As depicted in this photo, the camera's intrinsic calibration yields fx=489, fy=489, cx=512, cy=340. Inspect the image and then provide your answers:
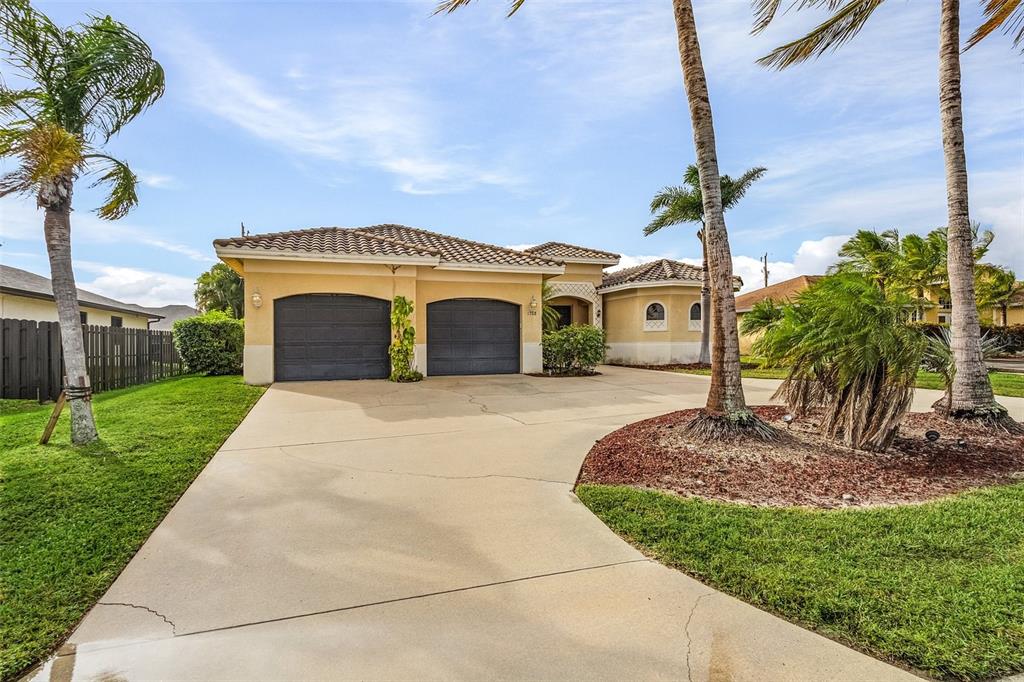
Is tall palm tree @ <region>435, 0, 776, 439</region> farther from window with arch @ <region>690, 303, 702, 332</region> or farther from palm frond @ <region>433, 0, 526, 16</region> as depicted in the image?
window with arch @ <region>690, 303, 702, 332</region>

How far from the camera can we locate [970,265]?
7.24 metres

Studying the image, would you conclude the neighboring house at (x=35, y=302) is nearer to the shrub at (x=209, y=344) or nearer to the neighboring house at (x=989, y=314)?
the shrub at (x=209, y=344)

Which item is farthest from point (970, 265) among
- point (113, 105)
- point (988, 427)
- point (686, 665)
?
point (113, 105)

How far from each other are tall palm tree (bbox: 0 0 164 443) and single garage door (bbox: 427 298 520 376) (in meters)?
8.94

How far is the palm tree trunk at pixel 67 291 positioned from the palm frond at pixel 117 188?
0.54 metres

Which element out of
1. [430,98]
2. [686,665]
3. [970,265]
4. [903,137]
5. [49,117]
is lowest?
[686,665]

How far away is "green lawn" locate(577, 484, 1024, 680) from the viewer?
2330 mm

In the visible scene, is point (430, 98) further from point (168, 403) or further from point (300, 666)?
point (300, 666)

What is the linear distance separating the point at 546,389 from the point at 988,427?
7793mm

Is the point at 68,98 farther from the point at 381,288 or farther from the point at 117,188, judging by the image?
the point at 381,288

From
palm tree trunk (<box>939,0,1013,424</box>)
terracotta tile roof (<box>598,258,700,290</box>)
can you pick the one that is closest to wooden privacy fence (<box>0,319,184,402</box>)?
palm tree trunk (<box>939,0,1013,424</box>)

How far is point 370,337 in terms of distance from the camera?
13953 mm

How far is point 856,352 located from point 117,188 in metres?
9.99

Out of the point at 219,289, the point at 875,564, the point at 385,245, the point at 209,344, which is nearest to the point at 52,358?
the point at 209,344
